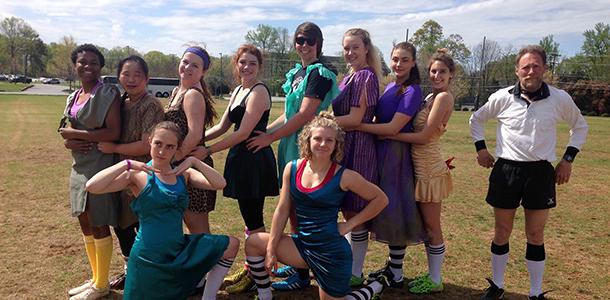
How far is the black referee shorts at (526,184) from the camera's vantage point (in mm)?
3676

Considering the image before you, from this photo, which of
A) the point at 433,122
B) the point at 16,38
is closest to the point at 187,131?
the point at 433,122

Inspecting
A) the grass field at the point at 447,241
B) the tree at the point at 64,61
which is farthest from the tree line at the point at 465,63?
the grass field at the point at 447,241

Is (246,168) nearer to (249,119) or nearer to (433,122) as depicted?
(249,119)

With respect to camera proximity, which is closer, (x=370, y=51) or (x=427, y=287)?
(x=370, y=51)

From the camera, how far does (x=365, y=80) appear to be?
359cm

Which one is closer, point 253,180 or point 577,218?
point 253,180

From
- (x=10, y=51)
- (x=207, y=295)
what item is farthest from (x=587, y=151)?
(x=10, y=51)

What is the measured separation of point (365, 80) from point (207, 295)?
2.00 metres

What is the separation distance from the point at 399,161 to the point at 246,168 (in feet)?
4.11

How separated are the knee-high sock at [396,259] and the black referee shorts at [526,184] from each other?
0.92m

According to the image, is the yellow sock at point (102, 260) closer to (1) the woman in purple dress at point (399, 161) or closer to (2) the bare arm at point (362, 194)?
(2) the bare arm at point (362, 194)

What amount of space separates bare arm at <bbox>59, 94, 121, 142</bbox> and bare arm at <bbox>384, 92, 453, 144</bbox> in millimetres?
2200

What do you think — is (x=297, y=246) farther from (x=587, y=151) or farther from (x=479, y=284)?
(x=587, y=151)

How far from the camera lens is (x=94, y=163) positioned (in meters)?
3.72
